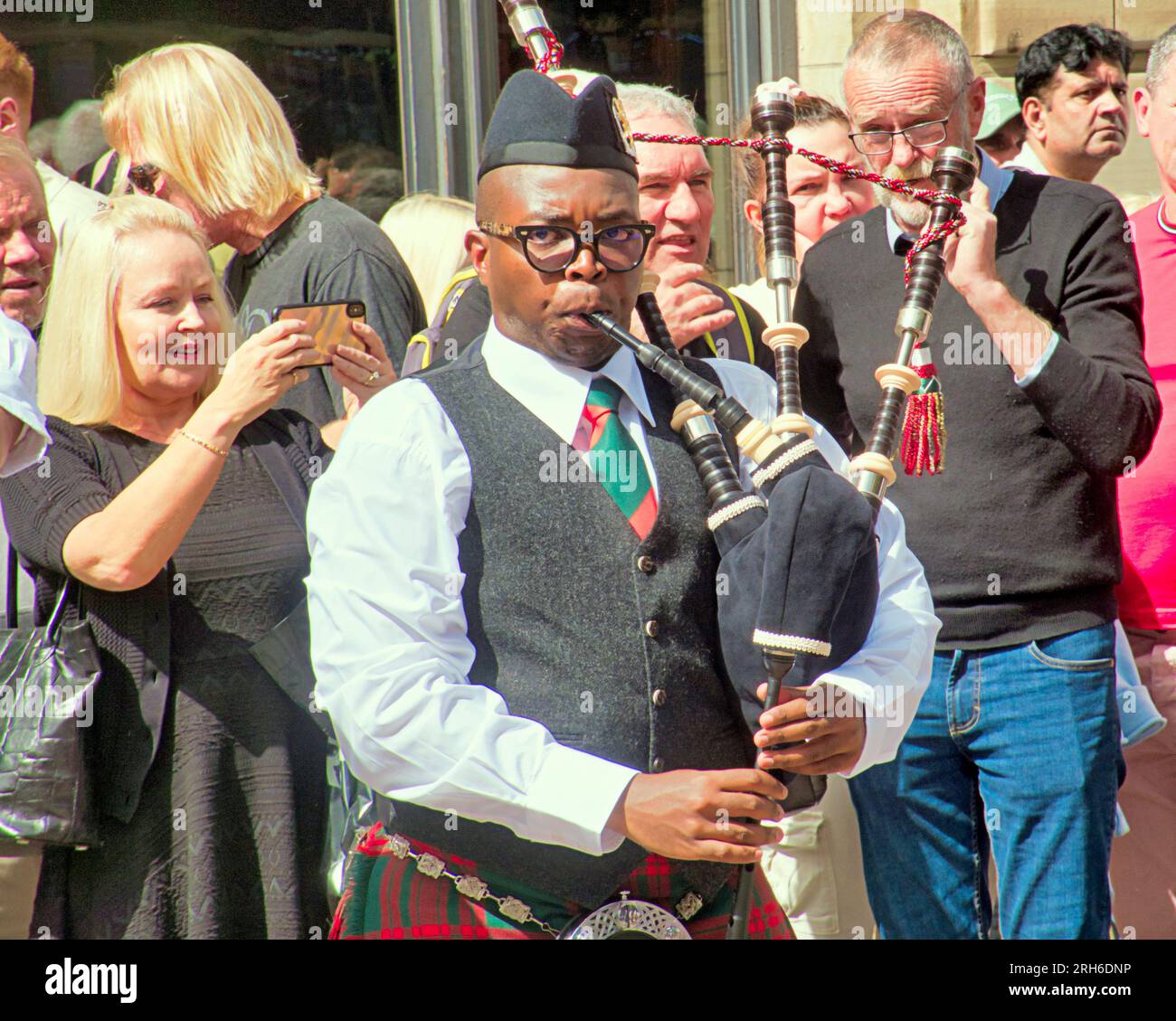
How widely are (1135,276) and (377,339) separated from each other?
1.49 m

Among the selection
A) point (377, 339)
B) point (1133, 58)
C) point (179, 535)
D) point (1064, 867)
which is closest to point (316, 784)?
point (179, 535)

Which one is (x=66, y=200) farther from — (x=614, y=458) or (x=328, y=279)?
(x=614, y=458)

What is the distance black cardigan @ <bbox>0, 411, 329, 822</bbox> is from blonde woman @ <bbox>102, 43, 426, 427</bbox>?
68 centimetres

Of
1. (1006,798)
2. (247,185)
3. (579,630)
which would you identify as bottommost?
(1006,798)

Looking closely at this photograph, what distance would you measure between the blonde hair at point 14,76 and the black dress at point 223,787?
181 centimetres

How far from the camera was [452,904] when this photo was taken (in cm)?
218

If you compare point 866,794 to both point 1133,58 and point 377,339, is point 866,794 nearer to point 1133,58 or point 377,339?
point 377,339

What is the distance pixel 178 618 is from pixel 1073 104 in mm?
3202

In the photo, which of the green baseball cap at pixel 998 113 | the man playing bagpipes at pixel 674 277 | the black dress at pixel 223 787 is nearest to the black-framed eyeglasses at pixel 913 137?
the man playing bagpipes at pixel 674 277

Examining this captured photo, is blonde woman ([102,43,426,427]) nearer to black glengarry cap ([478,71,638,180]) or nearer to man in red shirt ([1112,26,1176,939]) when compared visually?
black glengarry cap ([478,71,638,180])

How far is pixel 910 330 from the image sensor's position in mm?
2264

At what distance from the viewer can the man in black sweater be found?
292cm

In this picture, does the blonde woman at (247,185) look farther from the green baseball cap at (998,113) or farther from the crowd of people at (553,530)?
the green baseball cap at (998,113)

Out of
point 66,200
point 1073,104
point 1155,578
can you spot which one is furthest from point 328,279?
point 1073,104
